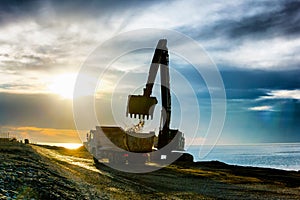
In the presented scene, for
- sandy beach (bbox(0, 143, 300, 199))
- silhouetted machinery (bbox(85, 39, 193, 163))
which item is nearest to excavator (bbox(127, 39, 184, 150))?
silhouetted machinery (bbox(85, 39, 193, 163))

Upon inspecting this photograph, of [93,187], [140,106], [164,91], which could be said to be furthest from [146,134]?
[93,187]

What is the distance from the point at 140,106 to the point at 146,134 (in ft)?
9.25

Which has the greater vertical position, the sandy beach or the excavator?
the excavator

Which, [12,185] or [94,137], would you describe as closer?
[12,185]

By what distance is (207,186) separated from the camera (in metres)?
22.7

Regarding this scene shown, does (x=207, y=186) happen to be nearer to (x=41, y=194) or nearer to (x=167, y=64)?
(x=41, y=194)

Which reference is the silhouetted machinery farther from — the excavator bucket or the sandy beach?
the sandy beach

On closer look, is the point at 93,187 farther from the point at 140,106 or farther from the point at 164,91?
the point at 164,91

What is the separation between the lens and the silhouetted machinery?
3241 centimetres

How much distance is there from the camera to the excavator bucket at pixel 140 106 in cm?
3403

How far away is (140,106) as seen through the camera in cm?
3406

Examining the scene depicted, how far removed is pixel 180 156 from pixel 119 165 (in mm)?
12751

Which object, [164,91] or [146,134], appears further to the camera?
[164,91]

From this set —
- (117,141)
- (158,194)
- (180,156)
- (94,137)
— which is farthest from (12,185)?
(180,156)
